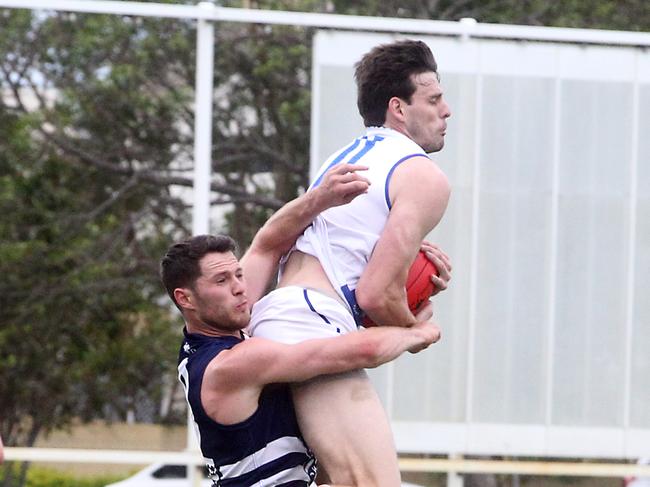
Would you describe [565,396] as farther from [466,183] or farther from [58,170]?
[58,170]

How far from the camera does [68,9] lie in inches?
303

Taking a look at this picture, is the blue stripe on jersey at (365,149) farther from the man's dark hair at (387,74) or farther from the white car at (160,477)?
the white car at (160,477)

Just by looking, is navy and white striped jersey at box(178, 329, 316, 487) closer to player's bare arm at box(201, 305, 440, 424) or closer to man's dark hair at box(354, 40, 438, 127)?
player's bare arm at box(201, 305, 440, 424)

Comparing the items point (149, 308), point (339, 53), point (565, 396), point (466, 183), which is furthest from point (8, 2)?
point (149, 308)

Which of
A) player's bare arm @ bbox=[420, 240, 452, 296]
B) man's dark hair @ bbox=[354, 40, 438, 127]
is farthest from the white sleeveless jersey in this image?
player's bare arm @ bbox=[420, 240, 452, 296]

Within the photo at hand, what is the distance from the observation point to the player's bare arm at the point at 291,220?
12.8ft

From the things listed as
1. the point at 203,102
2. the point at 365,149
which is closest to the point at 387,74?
the point at 365,149

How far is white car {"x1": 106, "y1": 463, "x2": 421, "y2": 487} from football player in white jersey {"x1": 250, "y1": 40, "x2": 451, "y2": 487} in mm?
10657

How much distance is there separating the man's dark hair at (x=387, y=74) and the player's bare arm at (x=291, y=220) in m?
0.29

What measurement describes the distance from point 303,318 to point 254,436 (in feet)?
1.22

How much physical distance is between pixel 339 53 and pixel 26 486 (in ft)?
40.0

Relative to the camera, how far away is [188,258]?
404cm

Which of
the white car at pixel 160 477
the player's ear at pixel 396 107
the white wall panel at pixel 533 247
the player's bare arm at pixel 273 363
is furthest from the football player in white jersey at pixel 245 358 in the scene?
the white car at pixel 160 477

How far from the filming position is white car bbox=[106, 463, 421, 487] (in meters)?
14.6
